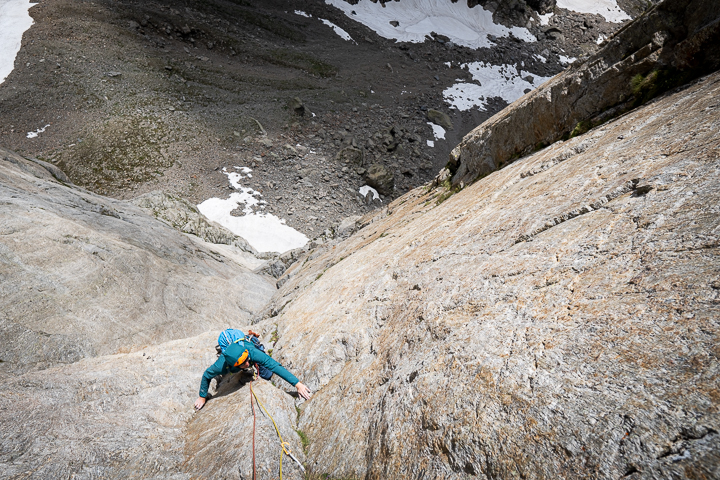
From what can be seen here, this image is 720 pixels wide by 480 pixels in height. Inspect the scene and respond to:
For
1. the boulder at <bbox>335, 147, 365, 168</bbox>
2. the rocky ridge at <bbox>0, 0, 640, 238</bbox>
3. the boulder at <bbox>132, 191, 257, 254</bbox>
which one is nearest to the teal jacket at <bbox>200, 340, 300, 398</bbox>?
the boulder at <bbox>132, 191, 257, 254</bbox>

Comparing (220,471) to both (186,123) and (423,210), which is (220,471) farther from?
(186,123)

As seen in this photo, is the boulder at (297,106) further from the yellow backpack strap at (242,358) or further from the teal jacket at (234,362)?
the yellow backpack strap at (242,358)

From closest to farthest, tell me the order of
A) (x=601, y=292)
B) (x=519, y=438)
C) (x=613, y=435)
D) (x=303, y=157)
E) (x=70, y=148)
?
(x=613, y=435), (x=519, y=438), (x=601, y=292), (x=70, y=148), (x=303, y=157)

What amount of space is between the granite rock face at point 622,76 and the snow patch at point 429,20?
67.2 meters

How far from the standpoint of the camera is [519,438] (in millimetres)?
3689

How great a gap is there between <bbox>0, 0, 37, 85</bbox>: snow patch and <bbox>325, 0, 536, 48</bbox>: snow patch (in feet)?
166

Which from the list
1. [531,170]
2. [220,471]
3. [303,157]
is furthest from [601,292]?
[303,157]

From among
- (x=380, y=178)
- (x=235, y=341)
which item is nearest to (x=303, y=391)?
(x=235, y=341)

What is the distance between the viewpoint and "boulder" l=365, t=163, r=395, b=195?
36.0 meters

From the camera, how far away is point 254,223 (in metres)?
30.1

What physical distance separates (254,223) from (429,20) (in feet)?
233

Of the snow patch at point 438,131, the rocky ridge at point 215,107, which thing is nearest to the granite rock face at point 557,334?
the rocky ridge at point 215,107

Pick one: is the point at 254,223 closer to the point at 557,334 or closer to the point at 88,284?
the point at 88,284

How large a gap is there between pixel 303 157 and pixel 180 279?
83.7 ft
